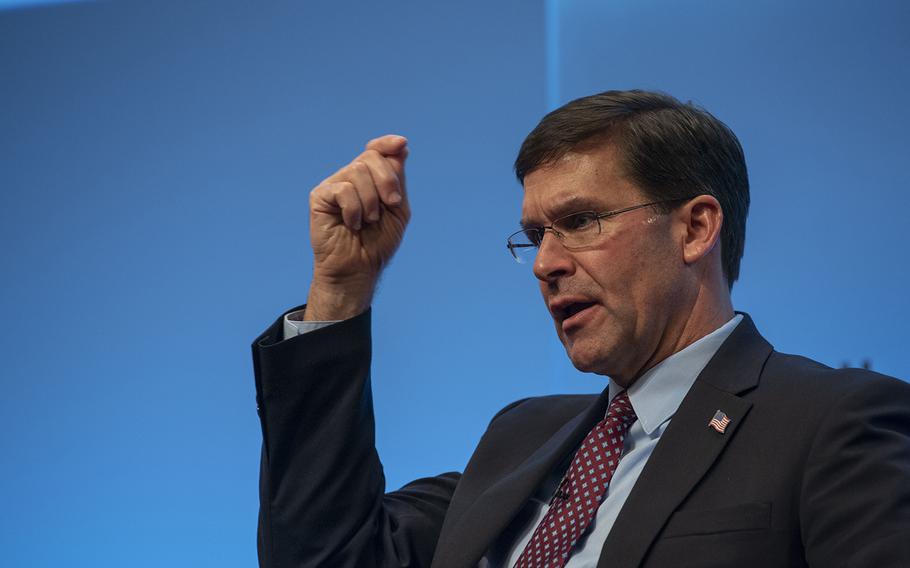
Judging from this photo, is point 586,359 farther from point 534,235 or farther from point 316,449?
point 316,449

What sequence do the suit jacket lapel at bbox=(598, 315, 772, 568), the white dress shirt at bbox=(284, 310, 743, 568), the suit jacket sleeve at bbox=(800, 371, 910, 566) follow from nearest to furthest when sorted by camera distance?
the suit jacket sleeve at bbox=(800, 371, 910, 566), the suit jacket lapel at bbox=(598, 315, 772, 568), the white dress shirt at bbox=(284, 310, 743, 568)

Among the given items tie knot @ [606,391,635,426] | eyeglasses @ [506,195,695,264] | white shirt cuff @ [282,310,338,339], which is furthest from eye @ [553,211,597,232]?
white shirt cuff @ [282,310,338,339]

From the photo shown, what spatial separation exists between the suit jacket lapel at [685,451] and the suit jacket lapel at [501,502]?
0.79ft

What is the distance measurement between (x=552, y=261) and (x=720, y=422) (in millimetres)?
348

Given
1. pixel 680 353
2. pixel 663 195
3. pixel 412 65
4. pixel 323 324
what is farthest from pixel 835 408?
pixel 412 65

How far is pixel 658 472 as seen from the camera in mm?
1396

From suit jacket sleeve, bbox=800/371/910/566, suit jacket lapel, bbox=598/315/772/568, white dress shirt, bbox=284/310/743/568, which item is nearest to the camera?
suit jacket sleeve, bbox=800/371/910/566

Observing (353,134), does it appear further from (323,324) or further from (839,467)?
(839,467)

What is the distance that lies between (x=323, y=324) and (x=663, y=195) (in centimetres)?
56

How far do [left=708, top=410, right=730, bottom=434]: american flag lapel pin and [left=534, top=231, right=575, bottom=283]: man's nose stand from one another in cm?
31

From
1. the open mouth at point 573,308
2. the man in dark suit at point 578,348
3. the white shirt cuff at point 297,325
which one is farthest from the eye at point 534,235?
the white shirt cuff at point 297,325

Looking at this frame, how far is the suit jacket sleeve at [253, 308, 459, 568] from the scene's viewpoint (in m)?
1.59

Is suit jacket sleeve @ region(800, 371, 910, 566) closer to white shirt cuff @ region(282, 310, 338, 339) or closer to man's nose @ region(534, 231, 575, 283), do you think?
man's nose @ region(534, 231, 575, 283)

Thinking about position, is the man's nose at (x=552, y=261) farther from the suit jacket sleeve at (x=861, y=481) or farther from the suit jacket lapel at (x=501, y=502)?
the suit jacket sleeve at (x=861, y=481)
